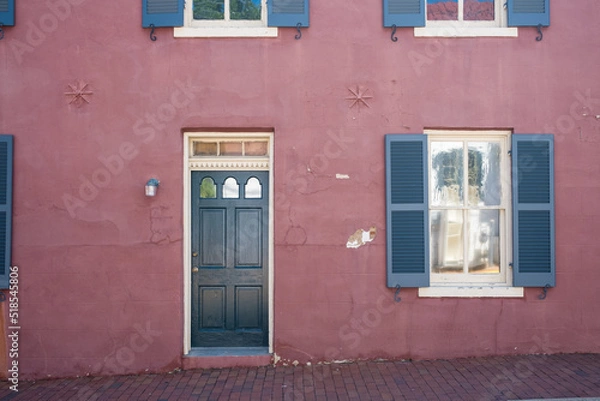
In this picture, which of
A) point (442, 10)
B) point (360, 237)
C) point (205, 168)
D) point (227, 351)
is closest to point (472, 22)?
point (442, 10)

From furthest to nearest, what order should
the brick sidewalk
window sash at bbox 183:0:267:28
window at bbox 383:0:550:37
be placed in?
window sash at bbox 183:0:267:28 < window at bbox 383:0:550:37 < the brick sidewalk

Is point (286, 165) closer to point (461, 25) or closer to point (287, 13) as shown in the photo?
point (287, 13)

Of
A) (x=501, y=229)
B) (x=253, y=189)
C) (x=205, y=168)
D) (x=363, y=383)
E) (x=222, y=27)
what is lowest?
(x=363, y=383)

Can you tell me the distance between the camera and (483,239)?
6.04m

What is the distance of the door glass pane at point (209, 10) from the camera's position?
19.8ft

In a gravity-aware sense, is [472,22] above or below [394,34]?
above

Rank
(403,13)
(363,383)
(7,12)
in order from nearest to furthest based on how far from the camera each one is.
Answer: (363,383), (7,12), (403,13)

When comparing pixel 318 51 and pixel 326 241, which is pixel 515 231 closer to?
pixel 326 241

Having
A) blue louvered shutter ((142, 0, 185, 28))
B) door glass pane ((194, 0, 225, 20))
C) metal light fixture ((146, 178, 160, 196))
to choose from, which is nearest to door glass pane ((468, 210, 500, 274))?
metal light fixture ((146, 178, 160, 196))

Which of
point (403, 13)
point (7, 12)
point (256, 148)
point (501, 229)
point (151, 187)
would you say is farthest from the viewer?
point (256, 148)

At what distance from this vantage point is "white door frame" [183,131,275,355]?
19.2 feet

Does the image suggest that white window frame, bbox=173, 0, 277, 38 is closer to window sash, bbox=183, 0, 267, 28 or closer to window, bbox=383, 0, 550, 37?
window sash, bbox=183, 0, 267, 28

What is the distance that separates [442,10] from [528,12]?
38.5 inches

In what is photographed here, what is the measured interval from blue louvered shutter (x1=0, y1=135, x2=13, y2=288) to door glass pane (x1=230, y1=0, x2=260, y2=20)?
298cm
